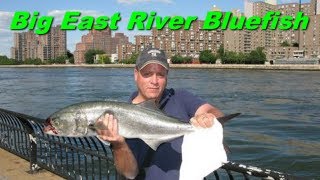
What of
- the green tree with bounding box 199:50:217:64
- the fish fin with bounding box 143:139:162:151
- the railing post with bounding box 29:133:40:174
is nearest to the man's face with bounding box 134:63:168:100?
the fish fin with bounding box 143:139:162:151

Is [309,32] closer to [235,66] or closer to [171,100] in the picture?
[235,66]

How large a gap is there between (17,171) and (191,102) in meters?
5.16

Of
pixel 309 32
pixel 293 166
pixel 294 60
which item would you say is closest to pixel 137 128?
pixel 293 166

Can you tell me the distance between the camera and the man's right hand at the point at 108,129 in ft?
9.91

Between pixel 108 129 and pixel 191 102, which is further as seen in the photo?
pixel 191 102

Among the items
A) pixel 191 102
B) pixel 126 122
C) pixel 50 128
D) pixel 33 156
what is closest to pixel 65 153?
pixel 33 156

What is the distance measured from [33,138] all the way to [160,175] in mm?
5022

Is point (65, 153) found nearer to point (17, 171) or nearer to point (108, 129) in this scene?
point (17, 171)

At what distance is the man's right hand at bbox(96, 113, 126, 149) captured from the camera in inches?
119

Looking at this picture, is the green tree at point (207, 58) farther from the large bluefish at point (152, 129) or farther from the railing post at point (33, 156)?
the large bluefish at point (152, 129)

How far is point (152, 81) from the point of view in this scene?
11.0ft

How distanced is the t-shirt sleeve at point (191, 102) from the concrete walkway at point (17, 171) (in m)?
4.40

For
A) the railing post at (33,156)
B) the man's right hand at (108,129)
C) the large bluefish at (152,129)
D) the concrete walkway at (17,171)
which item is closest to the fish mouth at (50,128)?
the large bluefish at (152,129)

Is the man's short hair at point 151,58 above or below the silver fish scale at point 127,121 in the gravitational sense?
above
